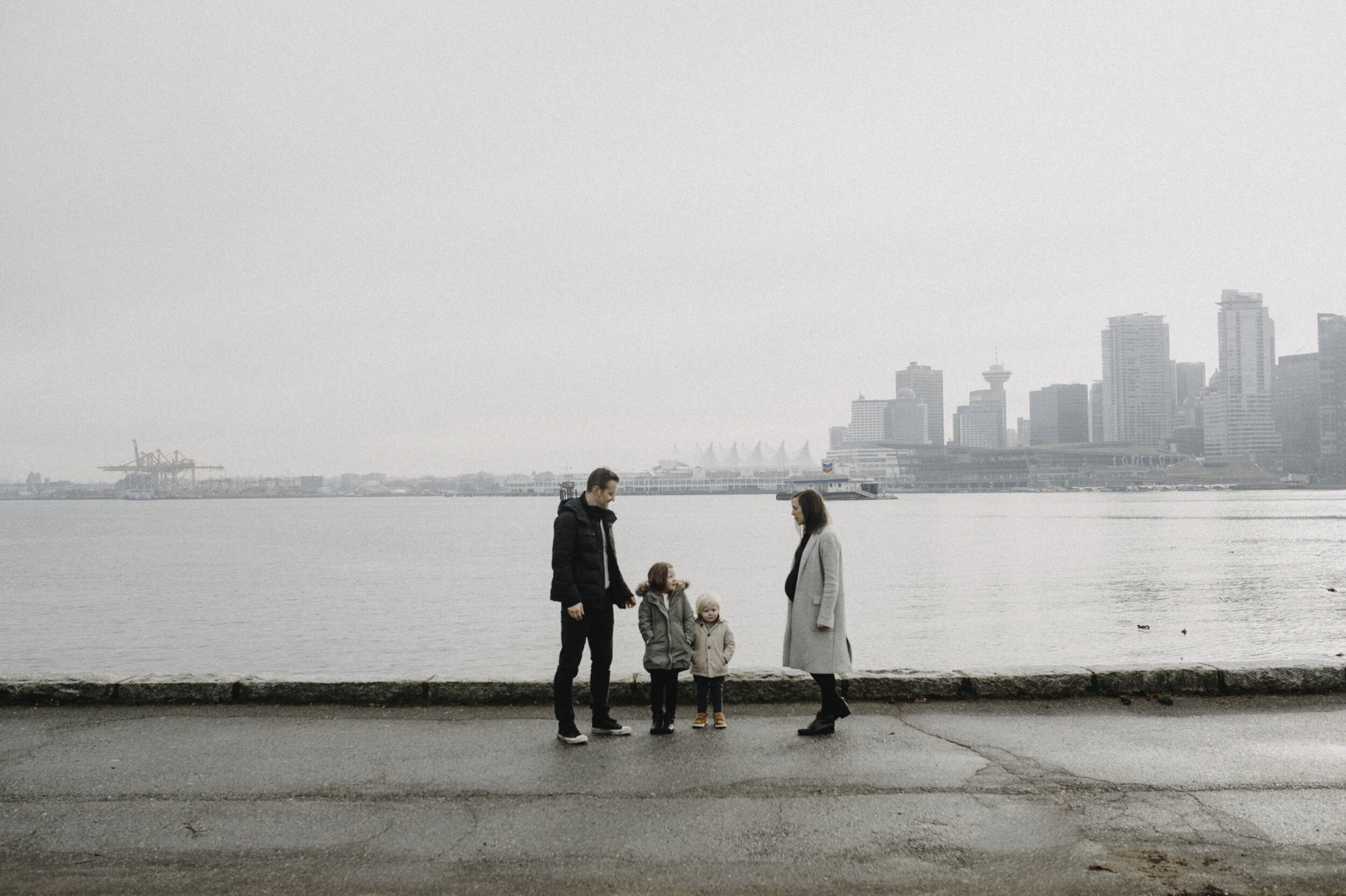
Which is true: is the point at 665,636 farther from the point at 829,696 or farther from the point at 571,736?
the point at 829,696

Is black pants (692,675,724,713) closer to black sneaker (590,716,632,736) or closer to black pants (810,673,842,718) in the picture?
black sneaker (590,716,632,736)

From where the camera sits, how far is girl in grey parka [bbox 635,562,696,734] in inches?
226

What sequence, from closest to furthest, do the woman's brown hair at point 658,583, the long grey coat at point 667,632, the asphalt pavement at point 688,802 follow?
the asphalt pavement at point 688,802
the long grey coat at point 667,632
the woman's brown hair at point 658,583

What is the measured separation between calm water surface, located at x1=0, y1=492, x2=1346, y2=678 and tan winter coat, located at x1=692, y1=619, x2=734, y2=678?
1.51 meters

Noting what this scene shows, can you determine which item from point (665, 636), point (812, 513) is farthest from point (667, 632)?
point (812, 513)

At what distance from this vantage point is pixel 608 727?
5.73m

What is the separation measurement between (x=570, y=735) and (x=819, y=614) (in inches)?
65.1

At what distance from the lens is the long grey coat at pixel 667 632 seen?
5.79 meters

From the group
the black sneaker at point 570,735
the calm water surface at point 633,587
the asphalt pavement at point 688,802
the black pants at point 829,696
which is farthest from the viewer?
the calm water surface at point 633,587

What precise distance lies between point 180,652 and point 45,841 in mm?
17569

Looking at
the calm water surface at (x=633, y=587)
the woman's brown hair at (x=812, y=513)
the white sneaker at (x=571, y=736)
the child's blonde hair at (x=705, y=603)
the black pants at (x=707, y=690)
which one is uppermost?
the woman's brown hair at (x=812, y=513)

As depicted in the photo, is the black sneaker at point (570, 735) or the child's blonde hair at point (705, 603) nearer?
the black sneaker at point (570, 735)

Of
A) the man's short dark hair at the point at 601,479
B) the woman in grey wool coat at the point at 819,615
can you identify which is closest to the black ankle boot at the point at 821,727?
the woman in grey wool coat at the point at 819,615

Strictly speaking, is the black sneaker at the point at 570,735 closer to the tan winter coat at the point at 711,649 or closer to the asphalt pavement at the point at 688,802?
the asphalt pavement at the point at 688,802
